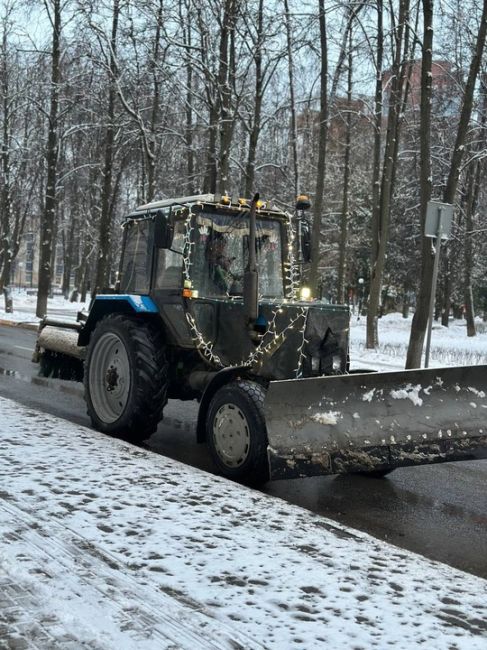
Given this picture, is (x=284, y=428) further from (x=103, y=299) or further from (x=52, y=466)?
(x=103, y=299)

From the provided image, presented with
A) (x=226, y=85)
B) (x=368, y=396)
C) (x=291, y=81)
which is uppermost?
(x=291, y=81)

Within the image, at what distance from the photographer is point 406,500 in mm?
5500

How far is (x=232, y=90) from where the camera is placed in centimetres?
1834

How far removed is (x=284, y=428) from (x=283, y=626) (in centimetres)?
214

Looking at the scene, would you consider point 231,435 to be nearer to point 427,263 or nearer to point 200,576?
point 200,576

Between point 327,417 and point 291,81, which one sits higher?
point 291,81

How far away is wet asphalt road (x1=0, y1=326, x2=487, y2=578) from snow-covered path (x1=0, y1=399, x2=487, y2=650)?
0.37m

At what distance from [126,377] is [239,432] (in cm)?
184

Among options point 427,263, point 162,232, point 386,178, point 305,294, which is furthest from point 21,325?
point 162,232

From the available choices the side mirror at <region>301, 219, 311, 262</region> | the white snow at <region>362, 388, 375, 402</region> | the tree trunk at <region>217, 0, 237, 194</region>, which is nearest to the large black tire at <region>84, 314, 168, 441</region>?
the side mirror at <region>301, 219, 311, 262</region>

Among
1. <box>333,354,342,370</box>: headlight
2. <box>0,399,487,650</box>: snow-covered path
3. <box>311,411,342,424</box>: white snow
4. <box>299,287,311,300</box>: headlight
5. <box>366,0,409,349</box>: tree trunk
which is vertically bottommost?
<box>0,399,487,650</box>: snow-covered path

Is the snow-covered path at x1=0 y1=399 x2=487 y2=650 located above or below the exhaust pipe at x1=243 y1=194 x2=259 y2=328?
below

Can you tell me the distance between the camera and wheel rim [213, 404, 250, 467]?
17.9 ft

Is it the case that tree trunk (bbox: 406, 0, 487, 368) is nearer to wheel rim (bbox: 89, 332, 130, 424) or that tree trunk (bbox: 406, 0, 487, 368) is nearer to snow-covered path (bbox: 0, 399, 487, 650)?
wheel rim (bbox: 89, 332, 130, 424)
